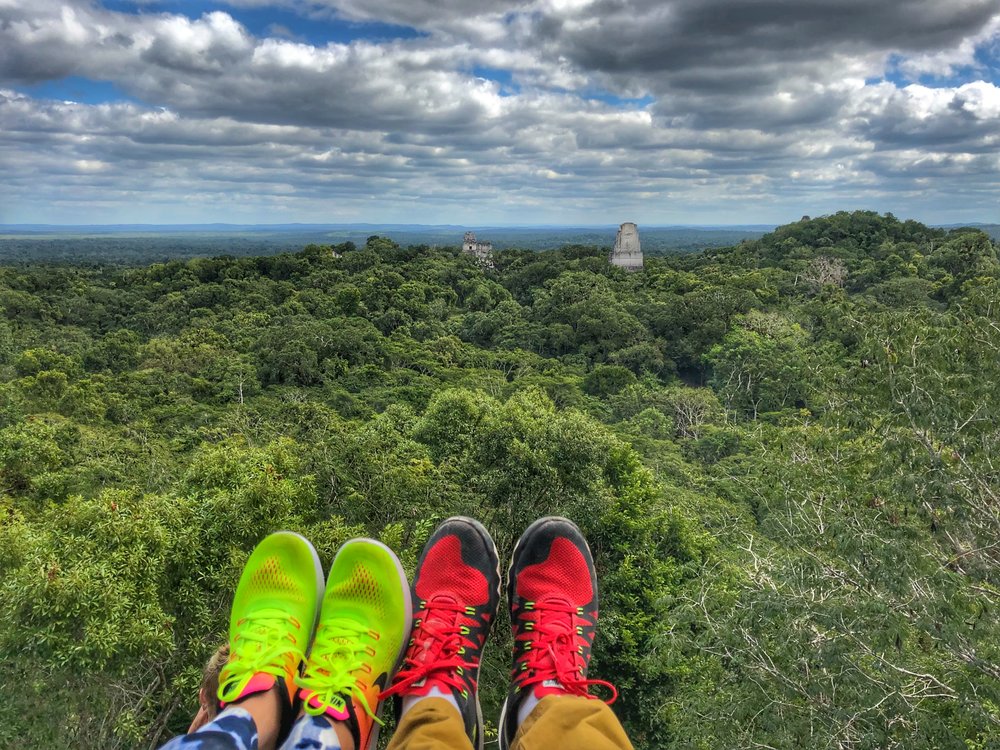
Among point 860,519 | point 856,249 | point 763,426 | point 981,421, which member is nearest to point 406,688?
point 860,519

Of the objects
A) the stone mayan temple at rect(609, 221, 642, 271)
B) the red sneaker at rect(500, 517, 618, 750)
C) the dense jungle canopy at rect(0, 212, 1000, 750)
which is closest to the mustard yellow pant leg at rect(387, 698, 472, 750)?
the red sneaker at rect(500, 517, 618, 750)

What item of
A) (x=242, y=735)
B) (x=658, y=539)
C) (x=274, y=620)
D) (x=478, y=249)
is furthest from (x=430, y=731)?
(x=478, y=249)

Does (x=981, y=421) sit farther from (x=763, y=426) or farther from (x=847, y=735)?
(x=763, y=426)

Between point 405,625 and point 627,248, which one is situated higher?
point 627,248

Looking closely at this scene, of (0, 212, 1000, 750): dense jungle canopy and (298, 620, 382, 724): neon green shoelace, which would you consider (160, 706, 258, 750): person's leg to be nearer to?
(298, 620, 382, 724): neon green shoelace

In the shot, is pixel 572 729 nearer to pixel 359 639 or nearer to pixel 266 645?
pixel 359 639
